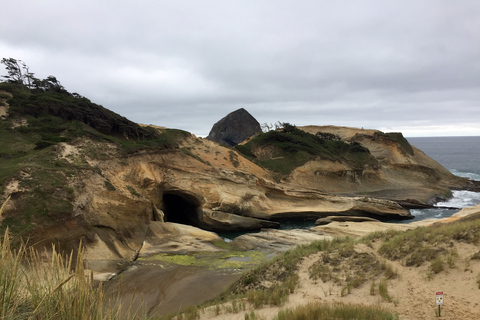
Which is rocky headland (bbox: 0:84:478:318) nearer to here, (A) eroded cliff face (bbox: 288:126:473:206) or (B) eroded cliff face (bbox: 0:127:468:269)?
(B) eroded cliff face (bbox: 0:127:468:269)

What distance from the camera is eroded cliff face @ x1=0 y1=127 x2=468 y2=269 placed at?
49.0 feet

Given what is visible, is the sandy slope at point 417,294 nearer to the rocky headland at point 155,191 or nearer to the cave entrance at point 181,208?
the rocky headland at point 155,191

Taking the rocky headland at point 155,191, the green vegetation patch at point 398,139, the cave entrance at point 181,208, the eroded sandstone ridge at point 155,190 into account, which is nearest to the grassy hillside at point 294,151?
the rocky headland at point 155,191

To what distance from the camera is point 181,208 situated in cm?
2714

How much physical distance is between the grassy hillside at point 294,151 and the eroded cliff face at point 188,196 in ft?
4.21

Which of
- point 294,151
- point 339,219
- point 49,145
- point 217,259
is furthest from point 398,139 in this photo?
point 49,145

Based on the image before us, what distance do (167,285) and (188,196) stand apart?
12286 millimetres

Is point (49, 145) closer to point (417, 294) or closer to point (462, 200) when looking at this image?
point (417, 294)

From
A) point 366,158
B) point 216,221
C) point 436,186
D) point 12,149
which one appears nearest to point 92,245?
point 12,149

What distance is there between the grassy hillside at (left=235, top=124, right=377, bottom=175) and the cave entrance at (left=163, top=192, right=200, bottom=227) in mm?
13693

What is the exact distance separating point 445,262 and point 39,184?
55.1 feet

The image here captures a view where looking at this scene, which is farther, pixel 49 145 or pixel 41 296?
pixel 49 145

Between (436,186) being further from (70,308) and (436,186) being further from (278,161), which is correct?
(70,308)

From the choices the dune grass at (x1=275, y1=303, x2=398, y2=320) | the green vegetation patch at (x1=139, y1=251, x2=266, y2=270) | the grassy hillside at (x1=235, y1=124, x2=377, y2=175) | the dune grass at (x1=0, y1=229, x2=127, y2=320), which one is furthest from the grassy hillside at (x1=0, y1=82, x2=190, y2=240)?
the grassy hillside at (x1=235, y1=124, x2=377, y2=175)
